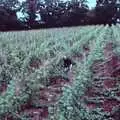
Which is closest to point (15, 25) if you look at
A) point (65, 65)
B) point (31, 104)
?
point (65, 65)

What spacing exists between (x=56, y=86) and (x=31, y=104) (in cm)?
99

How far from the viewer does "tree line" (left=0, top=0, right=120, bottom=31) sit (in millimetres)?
39469

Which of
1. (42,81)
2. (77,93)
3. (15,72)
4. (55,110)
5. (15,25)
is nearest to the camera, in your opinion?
(55,110)

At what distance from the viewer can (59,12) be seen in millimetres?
41375

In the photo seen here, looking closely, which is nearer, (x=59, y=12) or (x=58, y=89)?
(x=58, y=89)

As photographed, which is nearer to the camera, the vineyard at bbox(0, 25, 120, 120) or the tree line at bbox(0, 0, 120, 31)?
the vineyard at bbox(0, 25, 120, 120)

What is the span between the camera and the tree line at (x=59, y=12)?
1554 inches

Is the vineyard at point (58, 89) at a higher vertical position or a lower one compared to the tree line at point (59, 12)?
higher

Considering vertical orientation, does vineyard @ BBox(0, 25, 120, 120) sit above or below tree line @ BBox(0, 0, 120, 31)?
above

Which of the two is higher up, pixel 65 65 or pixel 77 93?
pixel 77 93

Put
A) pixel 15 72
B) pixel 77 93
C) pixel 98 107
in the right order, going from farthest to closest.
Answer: pixel 15 72 → pixel 98 107 → pixel 77 93

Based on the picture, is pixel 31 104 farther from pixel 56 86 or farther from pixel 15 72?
pixel 15 72

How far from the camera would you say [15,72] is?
7094 mm

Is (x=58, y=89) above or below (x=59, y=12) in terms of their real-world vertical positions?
above
